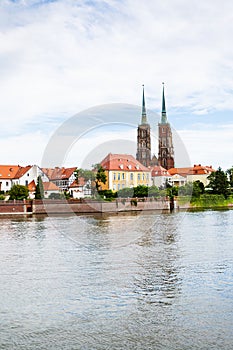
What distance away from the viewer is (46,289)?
9.09 metres

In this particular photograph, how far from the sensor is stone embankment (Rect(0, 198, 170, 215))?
3428cm

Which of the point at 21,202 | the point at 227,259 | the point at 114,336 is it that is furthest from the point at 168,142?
A: the point at 114,336

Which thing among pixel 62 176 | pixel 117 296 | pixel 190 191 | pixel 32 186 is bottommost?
pixel 117 296

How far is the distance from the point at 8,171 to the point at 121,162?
108ft

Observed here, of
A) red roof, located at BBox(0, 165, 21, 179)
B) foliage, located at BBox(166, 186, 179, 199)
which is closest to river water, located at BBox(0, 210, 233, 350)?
foliage, located at BBox(166, 186, 179, 199)

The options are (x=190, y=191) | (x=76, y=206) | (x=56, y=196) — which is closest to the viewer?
(x=76, y=206)

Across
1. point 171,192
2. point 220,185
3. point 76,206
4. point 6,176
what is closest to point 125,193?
point 76,206

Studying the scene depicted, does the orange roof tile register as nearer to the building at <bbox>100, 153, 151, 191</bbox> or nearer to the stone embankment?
the stone embankment

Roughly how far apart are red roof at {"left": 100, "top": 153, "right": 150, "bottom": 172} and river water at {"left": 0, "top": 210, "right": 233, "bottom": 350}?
13.7ft

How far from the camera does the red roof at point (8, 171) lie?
50.3 meters

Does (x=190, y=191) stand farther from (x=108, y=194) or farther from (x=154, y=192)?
(x=108, y=194)

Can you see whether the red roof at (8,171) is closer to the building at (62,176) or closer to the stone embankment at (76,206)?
the stone embankment at (76,206)

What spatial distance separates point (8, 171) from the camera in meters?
50.8

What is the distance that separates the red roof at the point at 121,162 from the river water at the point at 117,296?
4.16m
